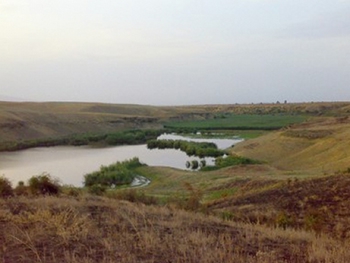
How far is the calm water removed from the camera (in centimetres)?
3994

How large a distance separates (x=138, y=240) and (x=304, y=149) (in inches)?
1407

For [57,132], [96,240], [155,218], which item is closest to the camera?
[96,240]

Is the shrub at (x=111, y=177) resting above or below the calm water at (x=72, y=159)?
above

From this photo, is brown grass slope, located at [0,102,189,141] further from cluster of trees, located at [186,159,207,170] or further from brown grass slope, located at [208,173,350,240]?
brown grass slope, located at [208,173,350,240]

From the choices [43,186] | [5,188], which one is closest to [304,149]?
[43,186]

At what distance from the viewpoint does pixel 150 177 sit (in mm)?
37812

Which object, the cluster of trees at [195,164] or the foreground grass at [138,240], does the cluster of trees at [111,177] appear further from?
the foreground grass at [138,240]

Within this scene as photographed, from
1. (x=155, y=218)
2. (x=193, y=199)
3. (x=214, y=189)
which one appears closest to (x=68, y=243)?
(x=155, y=218)

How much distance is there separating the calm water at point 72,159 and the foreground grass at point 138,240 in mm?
26903

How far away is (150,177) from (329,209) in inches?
935

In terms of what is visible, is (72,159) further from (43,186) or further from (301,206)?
(301,206)

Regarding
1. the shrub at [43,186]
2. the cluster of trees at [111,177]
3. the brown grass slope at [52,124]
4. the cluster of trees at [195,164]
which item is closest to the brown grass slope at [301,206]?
the shrub at [43,186]

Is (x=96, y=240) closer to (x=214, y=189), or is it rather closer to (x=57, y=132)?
(x=214, y=189)

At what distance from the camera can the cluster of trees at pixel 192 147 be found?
172 feet
